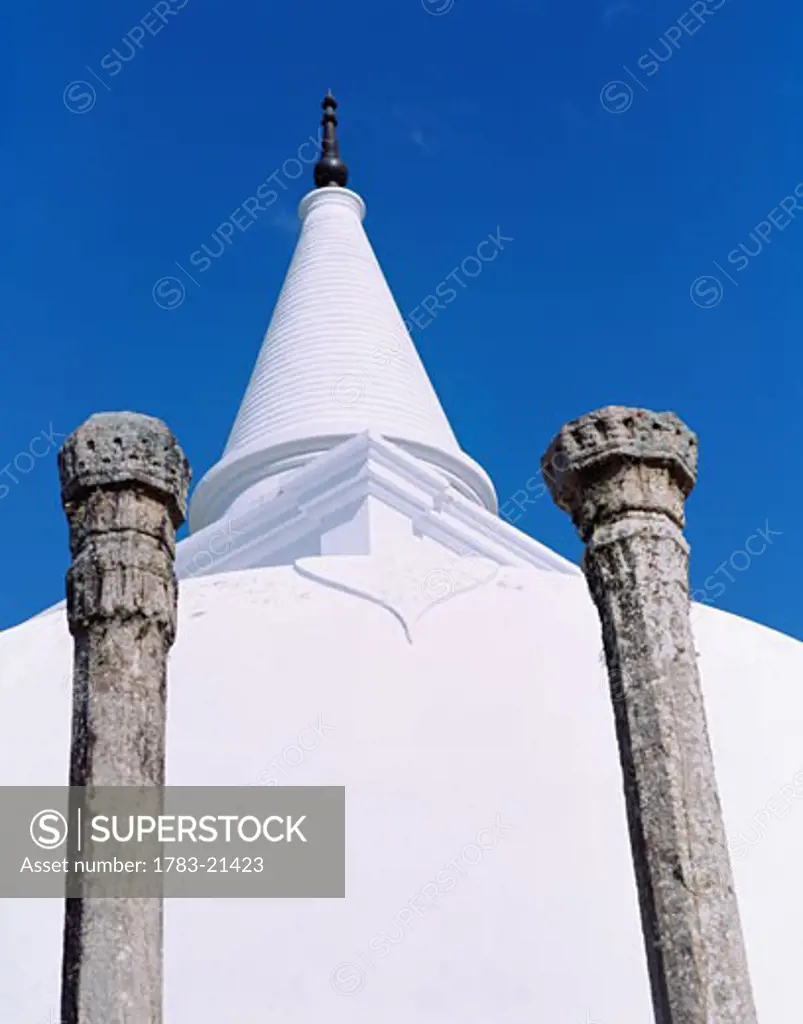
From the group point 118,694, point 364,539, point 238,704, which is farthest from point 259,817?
point 364,539

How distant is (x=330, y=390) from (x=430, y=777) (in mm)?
8142

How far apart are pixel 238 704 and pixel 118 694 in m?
4.41

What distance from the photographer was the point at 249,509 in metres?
16.5

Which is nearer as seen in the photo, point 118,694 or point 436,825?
point 118,694

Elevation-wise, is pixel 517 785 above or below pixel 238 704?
below

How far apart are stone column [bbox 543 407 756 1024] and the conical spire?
9.24 meters

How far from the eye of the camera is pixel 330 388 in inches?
714

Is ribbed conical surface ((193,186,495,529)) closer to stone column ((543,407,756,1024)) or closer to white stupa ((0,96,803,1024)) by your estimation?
white stupa ((0,96,803,1024))

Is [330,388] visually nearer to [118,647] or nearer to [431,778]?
[431,778]

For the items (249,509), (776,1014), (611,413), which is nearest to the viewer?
(611,413)

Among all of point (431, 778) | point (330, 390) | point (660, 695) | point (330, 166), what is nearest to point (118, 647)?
point (660, 695)

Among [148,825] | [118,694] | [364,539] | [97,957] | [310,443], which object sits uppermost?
[310,443]

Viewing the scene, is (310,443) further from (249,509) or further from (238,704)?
(238,704)

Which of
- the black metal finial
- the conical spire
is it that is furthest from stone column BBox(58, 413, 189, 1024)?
the black metal finial
